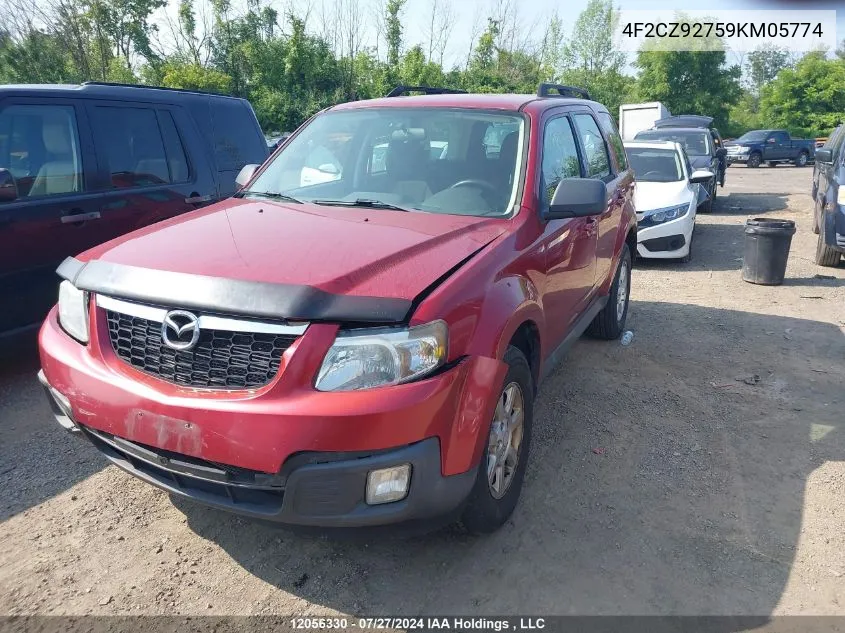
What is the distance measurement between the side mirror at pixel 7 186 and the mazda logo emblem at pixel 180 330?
249 centimetres

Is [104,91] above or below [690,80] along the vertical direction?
below

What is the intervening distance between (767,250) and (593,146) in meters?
3.87

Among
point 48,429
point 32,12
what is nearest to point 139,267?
point 48,429

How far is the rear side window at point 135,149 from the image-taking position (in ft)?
16.2

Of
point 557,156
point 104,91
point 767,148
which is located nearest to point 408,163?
point 557,156

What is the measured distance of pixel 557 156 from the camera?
3.90 m

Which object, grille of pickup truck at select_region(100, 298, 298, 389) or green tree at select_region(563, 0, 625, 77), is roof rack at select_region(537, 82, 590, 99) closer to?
grille of pickup truck at select_region(100, 298, 298, 389)

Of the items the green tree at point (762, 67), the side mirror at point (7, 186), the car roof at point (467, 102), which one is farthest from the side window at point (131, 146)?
the green tree at point (762, 67)

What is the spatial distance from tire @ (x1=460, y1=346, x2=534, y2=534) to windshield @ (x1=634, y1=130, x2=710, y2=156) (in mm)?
11909

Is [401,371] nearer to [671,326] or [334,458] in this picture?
[334,458]

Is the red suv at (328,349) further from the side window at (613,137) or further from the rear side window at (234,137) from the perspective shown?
the rear side window at (234,137)

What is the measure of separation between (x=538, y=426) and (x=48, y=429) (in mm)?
2887

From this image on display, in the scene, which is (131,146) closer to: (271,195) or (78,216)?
(78,216)

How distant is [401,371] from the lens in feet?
7.45
